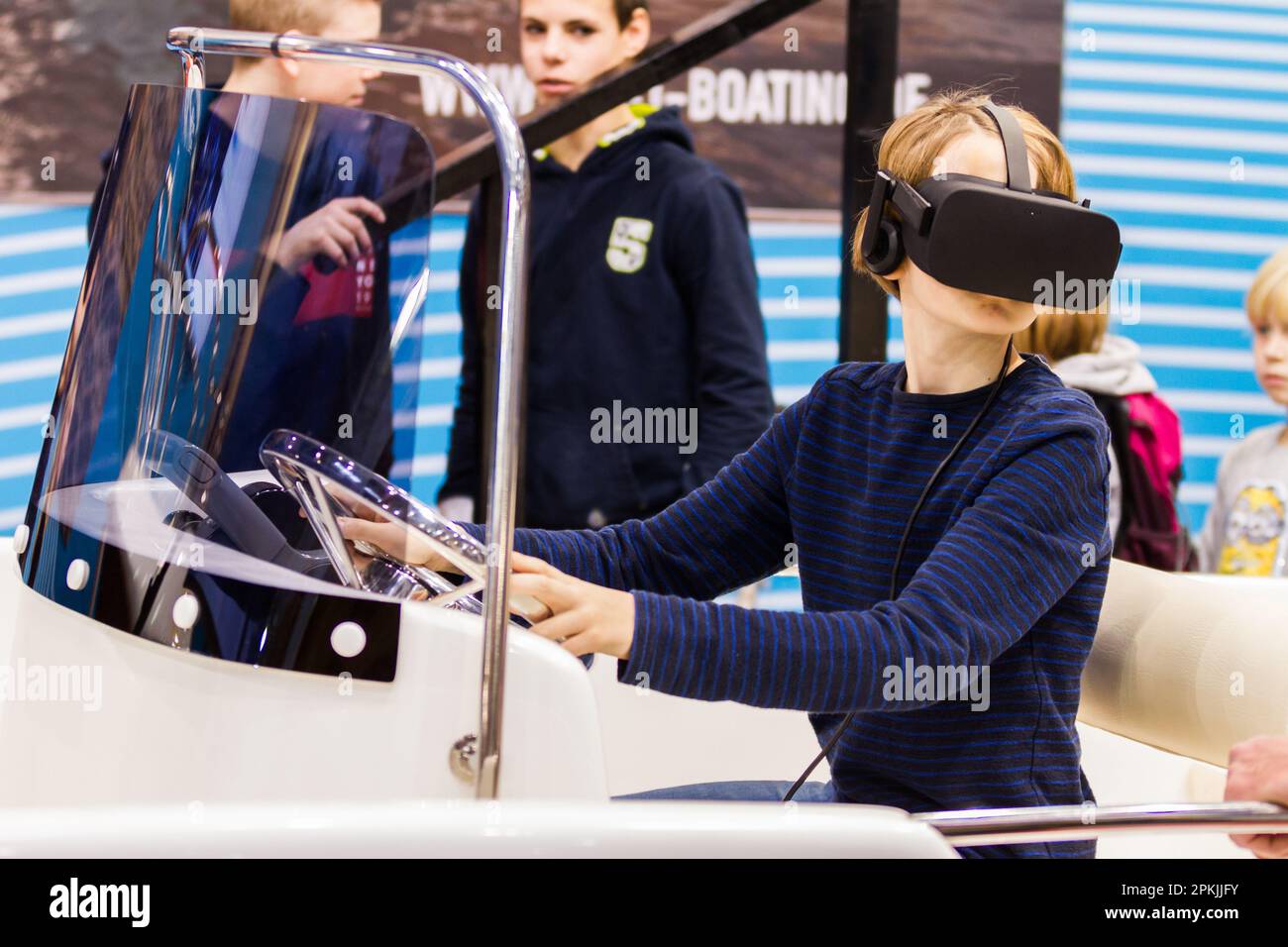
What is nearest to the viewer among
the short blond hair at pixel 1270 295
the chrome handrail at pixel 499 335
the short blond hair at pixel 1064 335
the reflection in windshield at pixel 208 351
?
the chrome handrail at pixel 499 335

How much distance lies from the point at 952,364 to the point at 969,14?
9.28 feet

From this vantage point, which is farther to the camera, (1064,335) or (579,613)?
(1064,335)

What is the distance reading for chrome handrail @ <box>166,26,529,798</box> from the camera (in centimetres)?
97

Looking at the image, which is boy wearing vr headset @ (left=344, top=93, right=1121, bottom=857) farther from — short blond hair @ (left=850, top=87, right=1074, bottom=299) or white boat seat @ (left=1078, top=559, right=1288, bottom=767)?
white boat seat @ (left=1078, top=559, right=1288, bottom=767)

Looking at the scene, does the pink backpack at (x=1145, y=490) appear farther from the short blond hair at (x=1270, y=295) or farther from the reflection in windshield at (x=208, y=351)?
the reflection in windshield at (x=208, y=351)

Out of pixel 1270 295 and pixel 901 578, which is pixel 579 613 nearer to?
pixel 901 578

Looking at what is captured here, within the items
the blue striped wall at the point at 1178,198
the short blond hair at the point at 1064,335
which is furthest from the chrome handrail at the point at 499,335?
the blue striped wall at the point at 1178,198

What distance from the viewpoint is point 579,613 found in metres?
1.07

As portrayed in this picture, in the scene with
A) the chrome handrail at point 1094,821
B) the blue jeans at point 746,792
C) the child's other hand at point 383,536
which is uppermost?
the child's other hand at point 383,536

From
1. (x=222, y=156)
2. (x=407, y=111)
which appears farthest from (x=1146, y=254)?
(x=222, y=156)

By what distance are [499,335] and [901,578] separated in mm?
526

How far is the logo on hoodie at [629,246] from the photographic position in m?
2.48

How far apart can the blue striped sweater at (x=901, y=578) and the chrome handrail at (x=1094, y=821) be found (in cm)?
12

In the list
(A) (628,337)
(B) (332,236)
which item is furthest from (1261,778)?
(A) (628,337)
